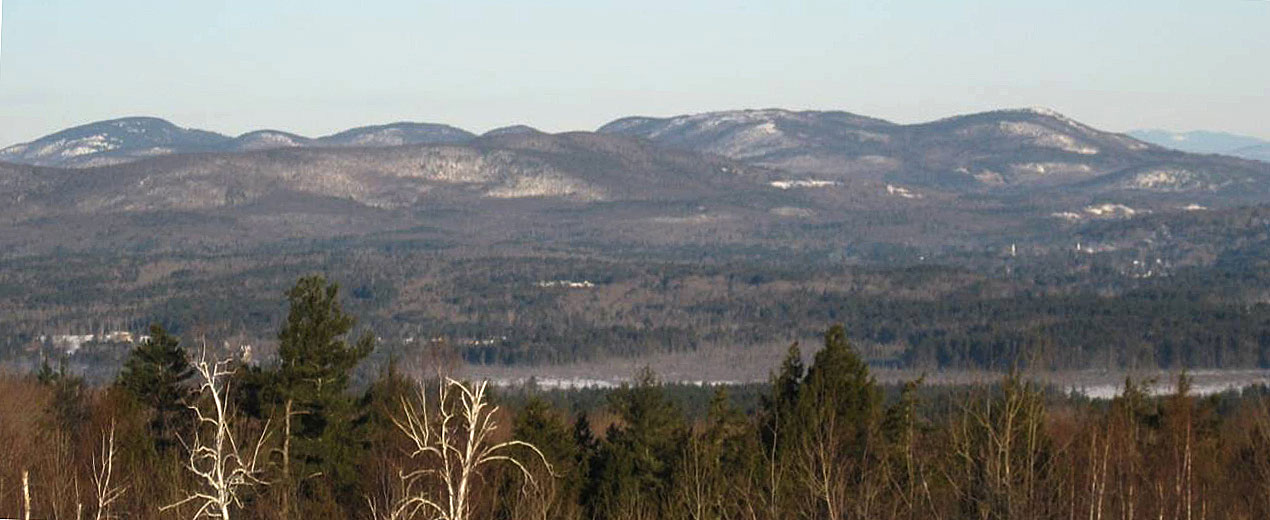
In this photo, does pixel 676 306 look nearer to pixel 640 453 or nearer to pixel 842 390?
pixel 842 390

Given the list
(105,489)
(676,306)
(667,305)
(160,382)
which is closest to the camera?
(105,489)

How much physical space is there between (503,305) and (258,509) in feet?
377

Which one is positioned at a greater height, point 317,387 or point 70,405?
point 317,387

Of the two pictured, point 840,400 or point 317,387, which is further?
point 317,387

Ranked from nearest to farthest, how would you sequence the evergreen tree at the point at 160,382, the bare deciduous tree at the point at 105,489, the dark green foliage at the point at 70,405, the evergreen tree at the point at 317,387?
the bare deciduous tree at the point at 105,489, the evergreen tree at the point at 317,387, the evergreen tree at the point at 160,382, the dark green foliage at the point at 70,405

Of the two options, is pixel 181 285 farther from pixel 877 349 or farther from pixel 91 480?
pixel 91 480

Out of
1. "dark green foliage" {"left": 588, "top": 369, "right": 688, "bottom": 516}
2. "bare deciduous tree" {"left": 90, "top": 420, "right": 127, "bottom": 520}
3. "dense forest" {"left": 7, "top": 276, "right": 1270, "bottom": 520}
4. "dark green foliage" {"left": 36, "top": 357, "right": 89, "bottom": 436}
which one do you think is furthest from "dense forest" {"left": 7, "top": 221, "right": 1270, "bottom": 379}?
"bare deciduous tree" {"left": 90, "top": 420, "right": 127, "bottom": 520}

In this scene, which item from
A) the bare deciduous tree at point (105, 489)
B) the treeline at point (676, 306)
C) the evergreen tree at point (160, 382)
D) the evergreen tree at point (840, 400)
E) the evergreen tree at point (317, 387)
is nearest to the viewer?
the bare deciduous tree at point (105, 489)

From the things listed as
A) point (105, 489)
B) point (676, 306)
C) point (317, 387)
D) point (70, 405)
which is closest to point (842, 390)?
point (317, 387)

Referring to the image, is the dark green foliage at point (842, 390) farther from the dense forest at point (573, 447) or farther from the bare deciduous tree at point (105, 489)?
the bare deciduous tree at point (105, 489)

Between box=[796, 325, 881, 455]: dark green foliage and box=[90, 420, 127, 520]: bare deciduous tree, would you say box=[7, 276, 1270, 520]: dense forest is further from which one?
box=[90, 420, 127, 520]: bare deciduous tree

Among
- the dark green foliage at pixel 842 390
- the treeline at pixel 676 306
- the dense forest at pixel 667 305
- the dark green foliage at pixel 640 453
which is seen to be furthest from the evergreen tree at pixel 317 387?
the treeline at pixel 676 306

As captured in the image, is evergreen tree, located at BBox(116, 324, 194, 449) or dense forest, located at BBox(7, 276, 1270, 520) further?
evergreen tree, located at BBox(116, 324, 194, 449)

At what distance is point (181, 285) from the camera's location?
493 feet
